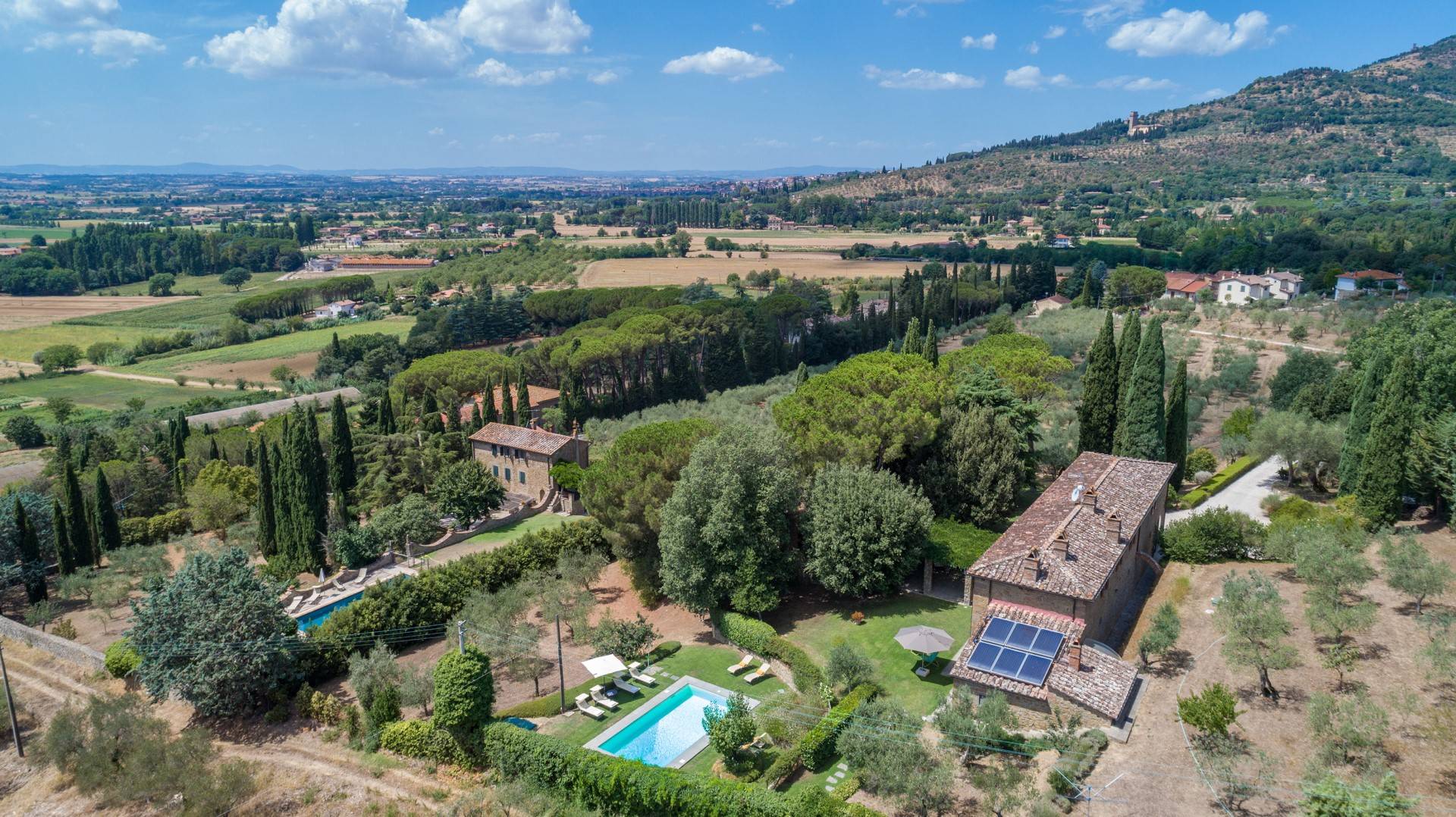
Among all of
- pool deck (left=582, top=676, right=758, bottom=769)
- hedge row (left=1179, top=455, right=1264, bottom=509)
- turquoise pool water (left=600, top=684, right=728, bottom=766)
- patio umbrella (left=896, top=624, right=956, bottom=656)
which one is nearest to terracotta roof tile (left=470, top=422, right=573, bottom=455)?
pool deck (left=582, top=676, right=758, bottom=769)

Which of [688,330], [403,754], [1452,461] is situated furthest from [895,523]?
[688,330]

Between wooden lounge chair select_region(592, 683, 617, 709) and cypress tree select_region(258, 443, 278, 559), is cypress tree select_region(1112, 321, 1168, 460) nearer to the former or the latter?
wooden lounge chair select_region(592, 683, 617, 709)

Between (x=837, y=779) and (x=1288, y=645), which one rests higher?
(x=1288, y=645)

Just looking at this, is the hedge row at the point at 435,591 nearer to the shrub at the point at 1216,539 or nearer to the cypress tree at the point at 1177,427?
the shrub at the point at 1216,539

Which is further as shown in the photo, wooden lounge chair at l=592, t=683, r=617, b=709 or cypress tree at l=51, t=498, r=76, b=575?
cypress tree at l=51, t=498, r=76, b=575

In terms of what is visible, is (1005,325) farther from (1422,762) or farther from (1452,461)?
(1422,762)
